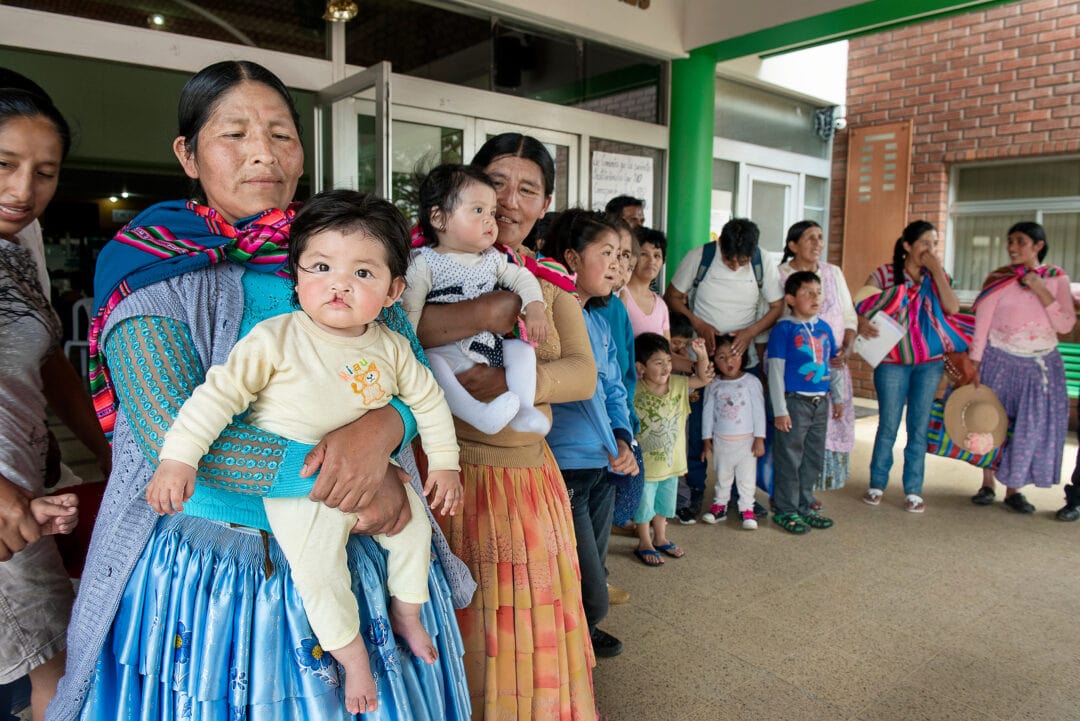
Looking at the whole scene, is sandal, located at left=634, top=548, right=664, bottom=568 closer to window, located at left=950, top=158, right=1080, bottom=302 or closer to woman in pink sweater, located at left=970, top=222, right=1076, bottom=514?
woman in pink sweater, located at left=970, top=222, right=1076, bottom=514

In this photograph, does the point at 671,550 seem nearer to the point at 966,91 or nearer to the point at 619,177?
the point at 619,177

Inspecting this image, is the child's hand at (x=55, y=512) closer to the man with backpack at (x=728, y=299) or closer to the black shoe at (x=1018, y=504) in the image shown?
the man with backpack at (x=728, y=299)

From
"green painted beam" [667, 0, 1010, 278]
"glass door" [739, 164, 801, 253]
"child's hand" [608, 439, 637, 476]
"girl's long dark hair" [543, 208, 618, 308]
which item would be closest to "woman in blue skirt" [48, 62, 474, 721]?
"child's hand" [608, 439, 637, 476]

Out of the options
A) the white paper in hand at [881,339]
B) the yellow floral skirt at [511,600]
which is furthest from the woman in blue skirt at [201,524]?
the white paper in hand at [881,339]

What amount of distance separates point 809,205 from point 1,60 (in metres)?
6.86

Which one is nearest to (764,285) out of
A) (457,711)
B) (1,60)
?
(457,711)

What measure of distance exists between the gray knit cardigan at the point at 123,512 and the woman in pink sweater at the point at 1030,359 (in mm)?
4394

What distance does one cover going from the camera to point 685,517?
4.03m

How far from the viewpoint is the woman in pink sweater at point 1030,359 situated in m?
4.24

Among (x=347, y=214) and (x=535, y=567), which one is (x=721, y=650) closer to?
(x=535, y=567)

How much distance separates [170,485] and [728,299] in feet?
11.2

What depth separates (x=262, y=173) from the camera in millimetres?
1268

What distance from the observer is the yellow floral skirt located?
1.73m

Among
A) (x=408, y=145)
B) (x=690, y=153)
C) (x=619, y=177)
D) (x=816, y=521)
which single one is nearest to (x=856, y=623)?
(x=816, y=521)
